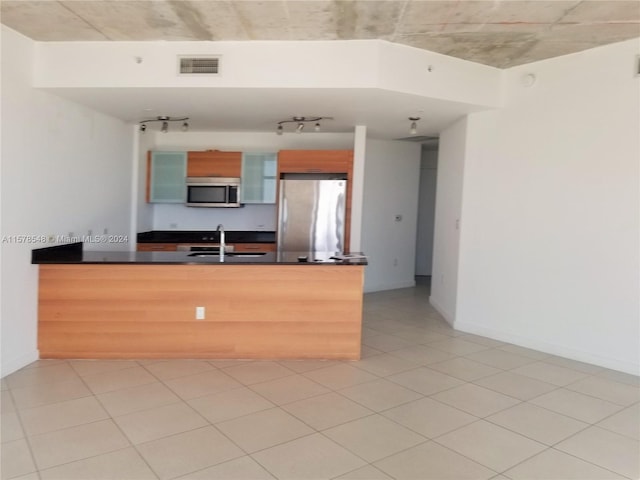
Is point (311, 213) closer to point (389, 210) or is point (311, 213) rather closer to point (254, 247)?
point (254, 247)

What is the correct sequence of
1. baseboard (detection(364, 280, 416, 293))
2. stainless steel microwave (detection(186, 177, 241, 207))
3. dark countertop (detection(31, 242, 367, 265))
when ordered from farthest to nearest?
baseboard (detection(364, 280, 416, 293))
stainless steel microwave (detection(186, 177, 241, 207))
dark countertop (detection(31, 242, 367, 265))

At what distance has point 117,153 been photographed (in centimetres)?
523

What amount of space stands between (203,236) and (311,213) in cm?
178

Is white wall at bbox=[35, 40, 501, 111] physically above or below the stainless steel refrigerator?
above

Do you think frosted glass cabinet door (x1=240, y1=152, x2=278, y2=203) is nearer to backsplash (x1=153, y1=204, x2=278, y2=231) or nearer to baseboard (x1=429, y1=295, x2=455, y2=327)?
backsplash (x1=153, y1=204, x2=278, y2=231)

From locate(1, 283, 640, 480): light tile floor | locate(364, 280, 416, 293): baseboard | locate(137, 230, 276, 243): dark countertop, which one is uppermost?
locate(137, 230, 276, 243): dark countertop

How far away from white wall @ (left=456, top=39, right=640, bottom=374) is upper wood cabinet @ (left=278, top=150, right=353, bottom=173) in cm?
152

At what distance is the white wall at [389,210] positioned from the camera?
681 centimetres

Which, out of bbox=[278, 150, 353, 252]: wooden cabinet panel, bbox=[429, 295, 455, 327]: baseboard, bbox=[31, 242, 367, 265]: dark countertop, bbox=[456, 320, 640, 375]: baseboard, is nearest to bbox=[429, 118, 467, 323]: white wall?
bbox=[429, 295, 455, 327]: baseboard

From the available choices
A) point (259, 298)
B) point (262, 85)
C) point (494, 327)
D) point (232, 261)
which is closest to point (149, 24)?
point (262, 85)

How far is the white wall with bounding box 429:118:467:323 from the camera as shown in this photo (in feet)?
16.9

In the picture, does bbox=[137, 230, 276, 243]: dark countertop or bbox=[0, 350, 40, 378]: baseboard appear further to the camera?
bbox=[137, 230, 276, 243]: dark countertop

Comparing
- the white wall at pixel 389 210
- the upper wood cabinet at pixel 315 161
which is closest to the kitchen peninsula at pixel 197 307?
the upper wood cabinet at pixel 315 161

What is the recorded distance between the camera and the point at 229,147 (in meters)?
6.52
